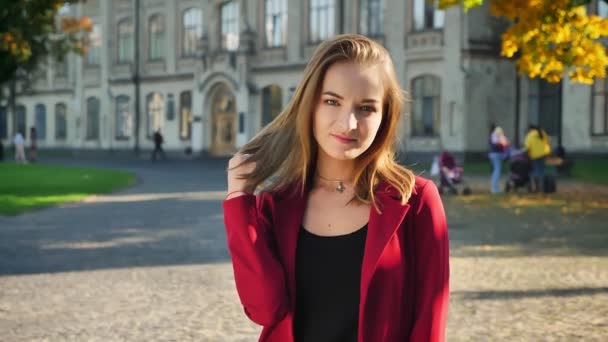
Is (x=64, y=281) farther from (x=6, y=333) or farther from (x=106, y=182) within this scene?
(x=106, y=182)

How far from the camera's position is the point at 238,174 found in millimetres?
2365

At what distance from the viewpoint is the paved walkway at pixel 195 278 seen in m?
6.25

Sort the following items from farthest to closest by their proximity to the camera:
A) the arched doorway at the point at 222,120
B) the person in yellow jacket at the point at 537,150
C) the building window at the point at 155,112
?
the building window at the point at 155,112 < the arched doorway at the point at 222,120 < the person in yellow jacket at the point at 537,150

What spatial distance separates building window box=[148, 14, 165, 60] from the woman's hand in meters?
46.8

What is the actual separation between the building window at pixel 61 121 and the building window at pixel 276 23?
56.9 ft

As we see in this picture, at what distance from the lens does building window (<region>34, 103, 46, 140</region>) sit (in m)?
55.2

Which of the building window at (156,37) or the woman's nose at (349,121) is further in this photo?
the building window at (156,37)

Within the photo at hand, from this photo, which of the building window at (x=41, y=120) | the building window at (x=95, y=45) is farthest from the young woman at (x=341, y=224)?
the building window at (x=41, y=120)

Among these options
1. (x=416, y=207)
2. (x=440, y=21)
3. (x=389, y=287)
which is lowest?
(x=389, y=287)

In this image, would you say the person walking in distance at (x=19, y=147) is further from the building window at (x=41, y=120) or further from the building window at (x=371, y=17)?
the building window at (x=371, y=17)

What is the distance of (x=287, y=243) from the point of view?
7.74 feet

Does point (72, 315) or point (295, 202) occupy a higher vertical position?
point (295, 202)

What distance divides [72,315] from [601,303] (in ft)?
14.1

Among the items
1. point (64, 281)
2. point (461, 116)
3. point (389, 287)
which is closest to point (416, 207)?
point (389, 287)
